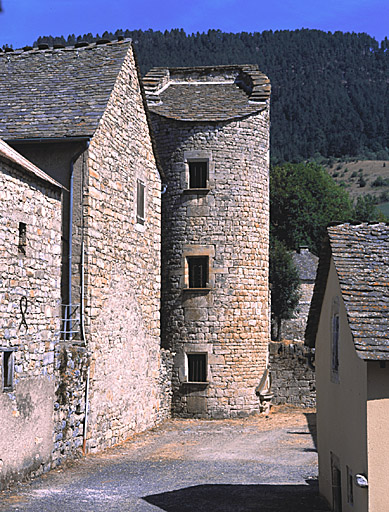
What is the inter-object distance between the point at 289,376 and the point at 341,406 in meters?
14.8

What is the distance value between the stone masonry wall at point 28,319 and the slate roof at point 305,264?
34.2m

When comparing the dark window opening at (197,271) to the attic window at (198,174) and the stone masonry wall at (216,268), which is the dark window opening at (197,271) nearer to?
the stone masonry wall at (216,268)

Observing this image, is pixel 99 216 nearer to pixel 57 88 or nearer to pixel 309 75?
pixel 57 88

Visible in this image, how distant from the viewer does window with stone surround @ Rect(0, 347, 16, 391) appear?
13018mm

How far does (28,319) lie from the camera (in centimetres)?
1402

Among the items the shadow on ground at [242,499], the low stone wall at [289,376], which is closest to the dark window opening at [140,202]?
the low stone wall at [289,376]

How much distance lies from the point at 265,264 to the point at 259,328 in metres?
2.06

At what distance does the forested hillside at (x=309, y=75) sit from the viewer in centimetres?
12188

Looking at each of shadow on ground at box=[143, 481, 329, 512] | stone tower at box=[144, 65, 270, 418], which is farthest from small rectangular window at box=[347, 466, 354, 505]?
stone tower at box=[144, 65, 270, 418]

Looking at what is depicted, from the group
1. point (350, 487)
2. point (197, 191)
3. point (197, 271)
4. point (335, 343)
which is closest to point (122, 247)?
point (197, 271)

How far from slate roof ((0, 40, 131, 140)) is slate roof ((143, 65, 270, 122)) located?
Result: 5.39m

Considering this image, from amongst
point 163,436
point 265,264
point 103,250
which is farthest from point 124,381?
point 265,264

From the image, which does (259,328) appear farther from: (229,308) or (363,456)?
(363,456)

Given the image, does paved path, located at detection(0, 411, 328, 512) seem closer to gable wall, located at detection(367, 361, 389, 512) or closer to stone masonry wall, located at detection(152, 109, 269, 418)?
gable wall, located at detection(367, 361, 389, 512)
